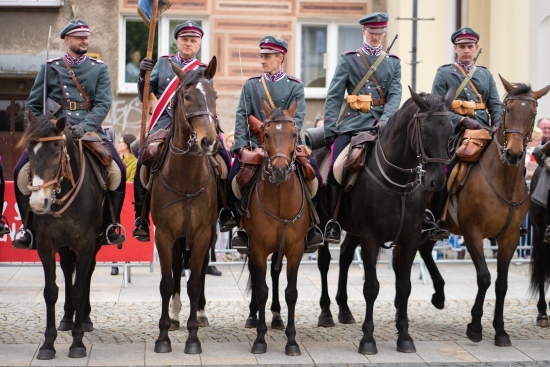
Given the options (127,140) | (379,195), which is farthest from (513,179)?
(127,140)

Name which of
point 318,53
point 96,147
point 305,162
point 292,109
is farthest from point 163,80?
point 318,53

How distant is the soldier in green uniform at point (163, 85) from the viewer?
37.8ft

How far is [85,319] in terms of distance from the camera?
11961 mm

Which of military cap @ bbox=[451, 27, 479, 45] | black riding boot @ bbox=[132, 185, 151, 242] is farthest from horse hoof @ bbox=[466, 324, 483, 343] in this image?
black riding boot @ bbox=[132, 185, 151, 242]

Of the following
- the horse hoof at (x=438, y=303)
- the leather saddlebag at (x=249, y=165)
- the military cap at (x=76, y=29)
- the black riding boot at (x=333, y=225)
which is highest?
the military cap at (x=76, y=29)

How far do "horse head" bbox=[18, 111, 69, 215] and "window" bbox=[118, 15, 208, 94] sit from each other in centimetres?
1210

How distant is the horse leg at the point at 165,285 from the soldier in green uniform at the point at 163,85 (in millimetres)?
707

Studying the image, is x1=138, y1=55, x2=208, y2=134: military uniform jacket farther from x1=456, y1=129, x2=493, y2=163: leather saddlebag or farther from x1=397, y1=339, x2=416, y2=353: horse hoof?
x1=397, y1=339, x2=416, y2=353: horse hoof

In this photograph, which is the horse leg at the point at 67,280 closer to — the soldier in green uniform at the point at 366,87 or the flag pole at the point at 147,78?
the flag pole at the point at 147,78

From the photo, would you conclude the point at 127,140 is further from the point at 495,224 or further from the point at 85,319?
the point at 495,224

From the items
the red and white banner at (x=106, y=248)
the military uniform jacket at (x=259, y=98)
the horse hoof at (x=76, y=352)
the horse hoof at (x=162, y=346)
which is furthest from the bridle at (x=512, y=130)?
the red and white banner at (x=106, y=248)

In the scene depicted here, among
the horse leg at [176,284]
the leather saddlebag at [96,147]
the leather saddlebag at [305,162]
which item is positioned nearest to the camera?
the leather saddlebag at [305,162]

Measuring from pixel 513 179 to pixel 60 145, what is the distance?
4593mm

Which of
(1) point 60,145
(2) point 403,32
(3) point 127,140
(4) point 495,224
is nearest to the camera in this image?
(1) point 60,145
